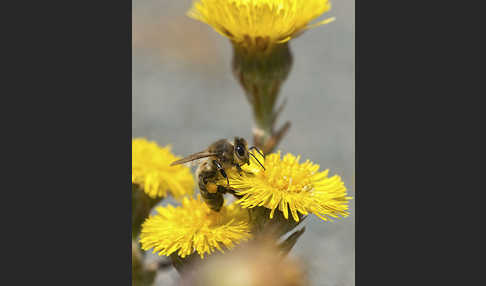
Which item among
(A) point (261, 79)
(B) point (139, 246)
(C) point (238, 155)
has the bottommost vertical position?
(B) point (139, 246)

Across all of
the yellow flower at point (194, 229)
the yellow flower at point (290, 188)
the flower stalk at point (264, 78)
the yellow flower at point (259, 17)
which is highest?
the yellow flower at point (259, 17)

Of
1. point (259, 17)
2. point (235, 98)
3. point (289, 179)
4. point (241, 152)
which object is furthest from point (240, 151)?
point (235, 98)

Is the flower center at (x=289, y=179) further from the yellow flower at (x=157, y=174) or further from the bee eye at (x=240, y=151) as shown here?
the yellow flower at (x=157, y=174)

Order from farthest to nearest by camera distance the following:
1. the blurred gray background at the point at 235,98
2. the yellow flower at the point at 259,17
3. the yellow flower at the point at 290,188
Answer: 1. the blurred gray background at the point at 235,98
2. the yellow flower at the point at 259,17
3. the yellow flower at the point at 290,188

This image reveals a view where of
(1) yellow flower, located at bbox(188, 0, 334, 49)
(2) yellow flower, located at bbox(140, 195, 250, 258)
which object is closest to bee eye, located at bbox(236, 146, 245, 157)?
(2) yellow flower, located at bbox(140, 195, 250, 258)

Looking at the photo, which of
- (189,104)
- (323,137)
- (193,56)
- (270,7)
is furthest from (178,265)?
(189,104)

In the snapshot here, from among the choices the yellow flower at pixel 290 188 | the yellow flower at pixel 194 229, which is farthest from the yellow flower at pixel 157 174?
the yellow flower at pixel 290 188
